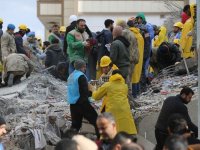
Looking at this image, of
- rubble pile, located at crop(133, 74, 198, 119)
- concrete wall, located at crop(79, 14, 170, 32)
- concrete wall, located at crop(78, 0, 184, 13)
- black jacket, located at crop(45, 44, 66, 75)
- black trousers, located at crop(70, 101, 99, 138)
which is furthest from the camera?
concrete wall, located at crop(78, 0, 184, 13)

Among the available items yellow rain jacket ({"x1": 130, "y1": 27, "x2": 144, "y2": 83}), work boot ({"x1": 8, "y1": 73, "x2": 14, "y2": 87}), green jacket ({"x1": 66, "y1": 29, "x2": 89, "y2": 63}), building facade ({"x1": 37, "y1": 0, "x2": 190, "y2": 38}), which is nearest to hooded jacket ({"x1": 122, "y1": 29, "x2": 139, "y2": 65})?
yellow rain jacket ({"x1": 130, "y1": 27, "x2": 144, "y2": 83})

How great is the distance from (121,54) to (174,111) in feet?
12.1

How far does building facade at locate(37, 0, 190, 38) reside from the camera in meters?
38.2

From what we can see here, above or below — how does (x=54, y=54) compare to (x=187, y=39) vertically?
below

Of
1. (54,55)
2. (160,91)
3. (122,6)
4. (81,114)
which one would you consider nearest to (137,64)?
(160,91)

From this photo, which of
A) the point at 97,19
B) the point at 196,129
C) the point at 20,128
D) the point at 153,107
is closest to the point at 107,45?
the point at 153,107

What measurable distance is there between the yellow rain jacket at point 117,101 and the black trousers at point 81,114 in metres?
0.42

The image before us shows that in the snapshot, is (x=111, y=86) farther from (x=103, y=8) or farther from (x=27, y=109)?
(x=103, y=8)

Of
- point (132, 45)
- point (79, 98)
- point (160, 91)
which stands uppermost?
point (132, 45)

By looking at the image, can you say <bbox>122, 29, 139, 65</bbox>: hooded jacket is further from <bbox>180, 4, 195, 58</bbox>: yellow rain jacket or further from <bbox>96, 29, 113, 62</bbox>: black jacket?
<bbox>180, 4, 195, 58</bbox>: yellow rain jacket

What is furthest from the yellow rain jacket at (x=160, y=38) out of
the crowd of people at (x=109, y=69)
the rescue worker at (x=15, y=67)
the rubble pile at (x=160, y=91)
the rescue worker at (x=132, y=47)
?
the rescue worker at (x=132, y=47)

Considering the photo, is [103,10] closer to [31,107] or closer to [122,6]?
[122,6]

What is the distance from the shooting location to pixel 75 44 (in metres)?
17.8

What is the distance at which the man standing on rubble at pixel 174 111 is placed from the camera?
41.9ft
